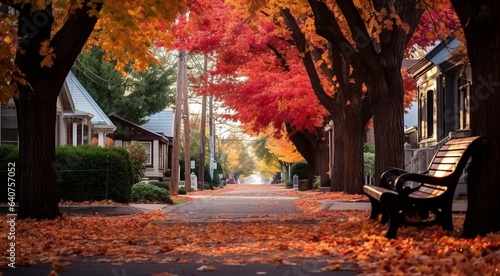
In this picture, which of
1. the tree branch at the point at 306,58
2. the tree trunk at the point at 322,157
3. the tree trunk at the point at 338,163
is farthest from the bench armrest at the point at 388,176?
the tree trunk at the point at 322,157

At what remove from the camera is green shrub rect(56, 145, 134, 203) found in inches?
909

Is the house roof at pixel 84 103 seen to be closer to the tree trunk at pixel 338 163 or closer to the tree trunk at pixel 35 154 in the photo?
the tree trunk at pixel 338 163

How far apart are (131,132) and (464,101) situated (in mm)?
32812

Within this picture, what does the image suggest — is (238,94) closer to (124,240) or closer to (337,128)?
(337,128)

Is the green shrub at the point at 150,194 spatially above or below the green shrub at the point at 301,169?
below

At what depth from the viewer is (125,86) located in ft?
192

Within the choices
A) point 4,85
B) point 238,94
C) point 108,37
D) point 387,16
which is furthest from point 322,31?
point 238,94

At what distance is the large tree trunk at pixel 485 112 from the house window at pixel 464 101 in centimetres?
1935

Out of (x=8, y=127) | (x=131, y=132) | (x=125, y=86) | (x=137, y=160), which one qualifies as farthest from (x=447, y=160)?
(x=131, y=132)

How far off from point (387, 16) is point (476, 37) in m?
7.03

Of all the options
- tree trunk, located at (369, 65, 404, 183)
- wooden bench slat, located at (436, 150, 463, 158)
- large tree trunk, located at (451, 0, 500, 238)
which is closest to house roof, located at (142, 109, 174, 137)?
tree trunk, located at (369, 65, 404, 183)

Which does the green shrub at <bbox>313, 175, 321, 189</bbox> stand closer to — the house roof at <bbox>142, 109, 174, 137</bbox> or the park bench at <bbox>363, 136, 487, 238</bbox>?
the house roof at <bbox>142, 109, 174, 137</bbox>

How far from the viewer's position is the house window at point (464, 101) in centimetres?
2967

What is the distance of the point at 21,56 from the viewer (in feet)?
52.5
